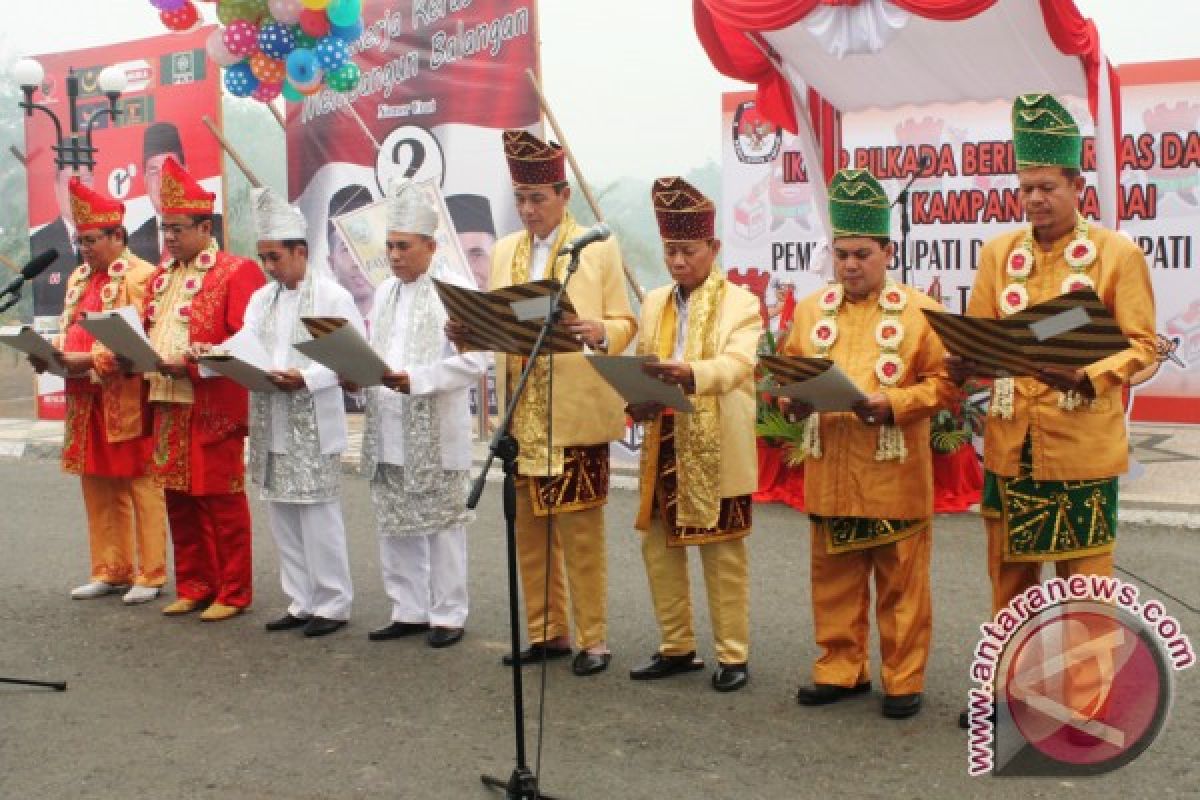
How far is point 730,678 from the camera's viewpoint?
15.9 ft

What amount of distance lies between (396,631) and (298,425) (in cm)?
100

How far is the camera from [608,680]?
5047mm

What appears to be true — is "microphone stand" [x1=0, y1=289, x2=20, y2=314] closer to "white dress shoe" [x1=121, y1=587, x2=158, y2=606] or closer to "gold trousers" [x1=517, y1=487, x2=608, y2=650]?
"white dress shoe" [x1=121, y1=587, x2=158, y2=606]

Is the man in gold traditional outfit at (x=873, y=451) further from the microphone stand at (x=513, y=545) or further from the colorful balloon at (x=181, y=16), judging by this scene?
the colorful balloon at (x=181, y=16)

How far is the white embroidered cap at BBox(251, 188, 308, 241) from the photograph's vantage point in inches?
224

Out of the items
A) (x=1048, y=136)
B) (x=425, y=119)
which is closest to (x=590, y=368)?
(x=1048, y=136)

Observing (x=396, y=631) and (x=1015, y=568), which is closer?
(x=1015, y=568)

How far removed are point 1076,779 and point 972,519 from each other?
13.7ft

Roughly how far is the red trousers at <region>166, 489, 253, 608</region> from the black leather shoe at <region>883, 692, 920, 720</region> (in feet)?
10.2

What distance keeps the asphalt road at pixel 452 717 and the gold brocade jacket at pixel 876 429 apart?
2.45ft

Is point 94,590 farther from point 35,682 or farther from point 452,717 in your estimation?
point 452,717

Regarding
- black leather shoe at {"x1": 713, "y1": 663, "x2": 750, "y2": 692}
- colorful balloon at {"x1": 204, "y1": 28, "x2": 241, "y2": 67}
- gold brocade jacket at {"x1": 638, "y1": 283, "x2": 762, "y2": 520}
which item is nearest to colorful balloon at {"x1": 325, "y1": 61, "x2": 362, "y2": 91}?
colorful balloon at {"x1": 204, "y1": 28, "x2": 241, "y2": 67}

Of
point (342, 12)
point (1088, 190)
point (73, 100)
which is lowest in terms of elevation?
point (1088, 190)

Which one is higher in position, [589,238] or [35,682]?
[589,238]
